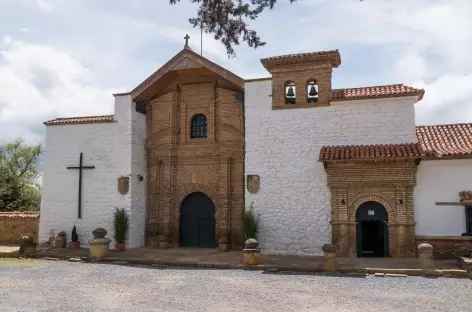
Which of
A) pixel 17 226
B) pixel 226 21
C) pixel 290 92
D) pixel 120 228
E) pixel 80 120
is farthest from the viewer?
pixel 17 226

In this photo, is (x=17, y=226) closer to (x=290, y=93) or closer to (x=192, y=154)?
(x=192, y=154)

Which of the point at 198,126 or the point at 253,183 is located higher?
the point at 198,126

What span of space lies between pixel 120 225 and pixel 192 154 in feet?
12.6

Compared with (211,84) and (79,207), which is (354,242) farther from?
(79,207)

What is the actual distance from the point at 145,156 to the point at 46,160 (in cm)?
401

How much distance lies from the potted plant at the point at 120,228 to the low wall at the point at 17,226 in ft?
13.3

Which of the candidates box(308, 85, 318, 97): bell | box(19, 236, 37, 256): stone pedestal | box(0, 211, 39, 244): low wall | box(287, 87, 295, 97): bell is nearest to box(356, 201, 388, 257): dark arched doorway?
box(308, 85, 318, 97): bell

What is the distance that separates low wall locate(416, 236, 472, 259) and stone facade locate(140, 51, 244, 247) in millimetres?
6493

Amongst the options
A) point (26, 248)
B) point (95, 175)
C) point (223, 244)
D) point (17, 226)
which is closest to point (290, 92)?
point (223, 244)

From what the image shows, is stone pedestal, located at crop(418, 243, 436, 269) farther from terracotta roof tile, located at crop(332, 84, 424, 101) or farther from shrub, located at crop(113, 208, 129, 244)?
shrub, located at crop(113, 208, 129, 244)

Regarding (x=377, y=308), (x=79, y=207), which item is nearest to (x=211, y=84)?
(x=79, y=207)

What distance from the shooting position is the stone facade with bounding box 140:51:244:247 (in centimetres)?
1639

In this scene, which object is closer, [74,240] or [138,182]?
[74,240]

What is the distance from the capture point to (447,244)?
1324cm
